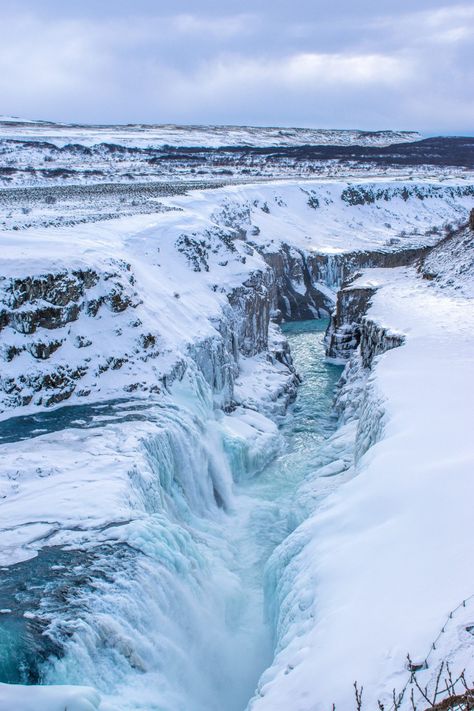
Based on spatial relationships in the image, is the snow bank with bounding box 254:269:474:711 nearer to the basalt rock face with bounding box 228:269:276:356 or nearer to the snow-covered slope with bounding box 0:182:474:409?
the snow-covered slope with bounding box 0:182:474:409

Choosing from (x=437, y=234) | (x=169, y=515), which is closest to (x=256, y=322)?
(x=169, y=515)

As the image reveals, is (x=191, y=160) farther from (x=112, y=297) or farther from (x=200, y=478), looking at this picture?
(x=200, y=478)

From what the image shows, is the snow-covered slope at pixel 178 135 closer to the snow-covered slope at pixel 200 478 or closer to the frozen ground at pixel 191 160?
the frozen ground at pixel 191 160

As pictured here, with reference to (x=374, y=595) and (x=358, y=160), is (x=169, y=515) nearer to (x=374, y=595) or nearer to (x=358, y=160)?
(x=374, y=595)

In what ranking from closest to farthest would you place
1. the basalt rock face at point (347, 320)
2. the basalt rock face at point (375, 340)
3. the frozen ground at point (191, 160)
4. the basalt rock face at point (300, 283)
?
the basalt rock face at point (375, 340), the basalt rock face at point (347, 320), the basalt rock face at point (300, 283), the frozen ground at point (191, 160)

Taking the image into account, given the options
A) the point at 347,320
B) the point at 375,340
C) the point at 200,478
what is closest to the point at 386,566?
the point at 200,478

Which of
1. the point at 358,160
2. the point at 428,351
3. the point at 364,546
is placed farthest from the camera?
the point at 358,160

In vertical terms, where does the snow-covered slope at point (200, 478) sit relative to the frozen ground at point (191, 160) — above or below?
below

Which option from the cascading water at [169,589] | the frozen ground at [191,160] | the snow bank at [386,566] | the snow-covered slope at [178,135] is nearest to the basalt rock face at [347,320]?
the cascading water at [169,589]
